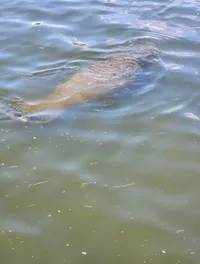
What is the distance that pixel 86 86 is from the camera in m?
6.00

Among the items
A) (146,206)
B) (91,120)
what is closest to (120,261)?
(146,206)

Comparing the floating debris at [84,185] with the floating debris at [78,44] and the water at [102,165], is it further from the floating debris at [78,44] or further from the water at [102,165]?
the floating debris at [78,44]

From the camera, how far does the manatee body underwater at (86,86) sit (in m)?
5.31

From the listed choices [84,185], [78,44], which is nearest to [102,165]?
[84,185]

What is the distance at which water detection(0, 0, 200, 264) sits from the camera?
3.57 meters

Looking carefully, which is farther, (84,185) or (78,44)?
(78,44)

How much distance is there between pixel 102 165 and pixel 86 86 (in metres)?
1.89

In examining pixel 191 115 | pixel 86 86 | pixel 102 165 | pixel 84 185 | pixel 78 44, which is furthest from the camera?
pixel 78 44

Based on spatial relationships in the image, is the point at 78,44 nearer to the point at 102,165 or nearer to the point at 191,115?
the point at 191,115

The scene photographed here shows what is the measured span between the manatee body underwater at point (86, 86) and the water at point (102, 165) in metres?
0.16

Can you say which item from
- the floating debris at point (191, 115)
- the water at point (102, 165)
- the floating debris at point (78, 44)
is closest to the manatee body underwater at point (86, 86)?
the water at point (102, 165)

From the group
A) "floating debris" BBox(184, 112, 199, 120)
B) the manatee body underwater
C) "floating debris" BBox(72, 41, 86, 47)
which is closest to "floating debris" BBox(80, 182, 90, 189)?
the manatee body underwater

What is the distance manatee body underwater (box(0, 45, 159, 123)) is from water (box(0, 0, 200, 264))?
0.54 ft

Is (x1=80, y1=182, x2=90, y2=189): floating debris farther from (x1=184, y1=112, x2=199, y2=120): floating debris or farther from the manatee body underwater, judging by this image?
(x1=184, y1=112, x2=199, y2=120): floating debris
